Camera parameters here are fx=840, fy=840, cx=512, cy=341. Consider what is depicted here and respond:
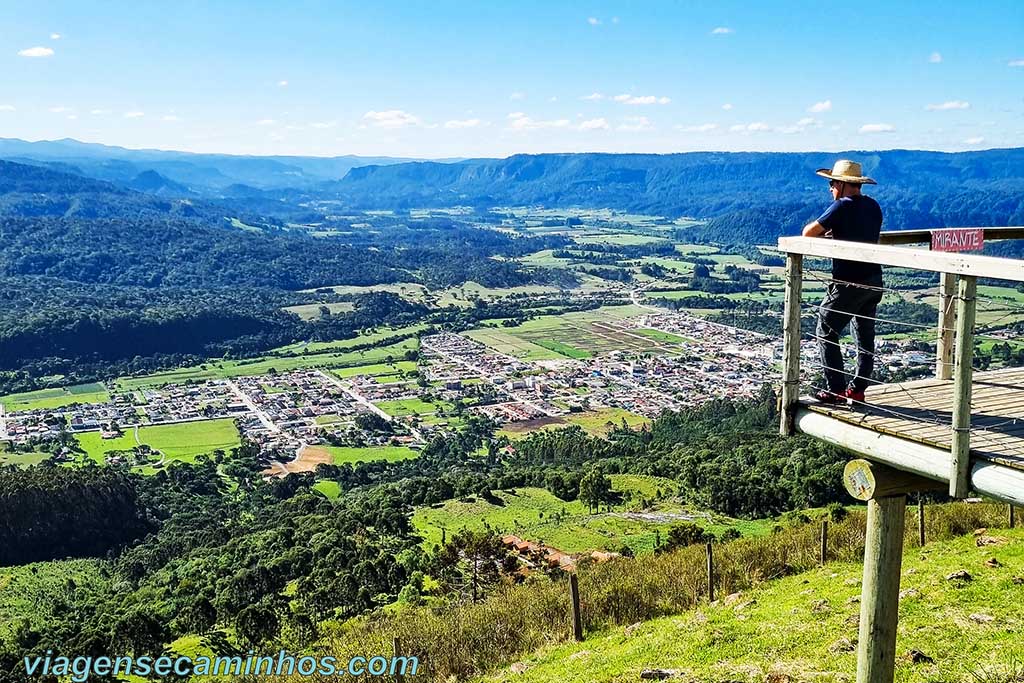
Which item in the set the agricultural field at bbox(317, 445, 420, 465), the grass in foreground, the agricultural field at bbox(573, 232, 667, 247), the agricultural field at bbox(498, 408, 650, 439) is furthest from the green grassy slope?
the agricultural field at bbox(573, 232, 667, 247)

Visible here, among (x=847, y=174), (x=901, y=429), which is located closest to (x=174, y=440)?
(x=847, y=174)

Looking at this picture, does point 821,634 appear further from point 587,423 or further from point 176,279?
point 176,279

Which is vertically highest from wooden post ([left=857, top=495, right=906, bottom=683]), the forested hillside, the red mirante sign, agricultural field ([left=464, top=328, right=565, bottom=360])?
the red mirante sign

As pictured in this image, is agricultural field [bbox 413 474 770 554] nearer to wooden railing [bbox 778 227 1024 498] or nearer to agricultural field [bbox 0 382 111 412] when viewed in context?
wooden railing [bbox 778 227 1024 498]

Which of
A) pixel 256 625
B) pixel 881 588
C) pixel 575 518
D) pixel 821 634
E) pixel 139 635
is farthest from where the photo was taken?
pixel 575 518

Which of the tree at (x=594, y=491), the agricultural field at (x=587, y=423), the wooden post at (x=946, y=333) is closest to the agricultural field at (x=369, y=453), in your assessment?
the agricultural field at (x=587, y=423)
